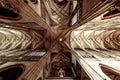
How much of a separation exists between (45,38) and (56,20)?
1.48m

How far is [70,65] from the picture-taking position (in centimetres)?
1032

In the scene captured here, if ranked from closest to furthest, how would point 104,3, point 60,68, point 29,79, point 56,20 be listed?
point 104,3 → point 29,79 → point 60,68 → point 56,20

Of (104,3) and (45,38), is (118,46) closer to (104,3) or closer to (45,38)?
(45,38)

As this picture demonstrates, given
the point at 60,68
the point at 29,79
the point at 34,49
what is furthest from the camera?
the point at 34,49

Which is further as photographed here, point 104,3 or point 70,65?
point 70,65

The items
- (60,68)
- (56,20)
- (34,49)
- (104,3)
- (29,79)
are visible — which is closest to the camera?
(104,3)

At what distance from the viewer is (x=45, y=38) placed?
11.2 m

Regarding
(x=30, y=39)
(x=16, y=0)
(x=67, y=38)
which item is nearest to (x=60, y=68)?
(x=67, y=38)

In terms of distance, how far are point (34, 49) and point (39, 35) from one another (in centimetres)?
100

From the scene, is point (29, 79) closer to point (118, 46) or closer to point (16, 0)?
point (16, 0)

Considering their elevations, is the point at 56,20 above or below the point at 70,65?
above

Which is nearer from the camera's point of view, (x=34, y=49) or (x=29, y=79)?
(x=29, y=79)

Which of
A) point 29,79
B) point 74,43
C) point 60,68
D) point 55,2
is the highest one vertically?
point 55,2

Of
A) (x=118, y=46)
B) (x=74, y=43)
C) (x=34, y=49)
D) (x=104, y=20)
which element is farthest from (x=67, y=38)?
(x=104, y=20)
